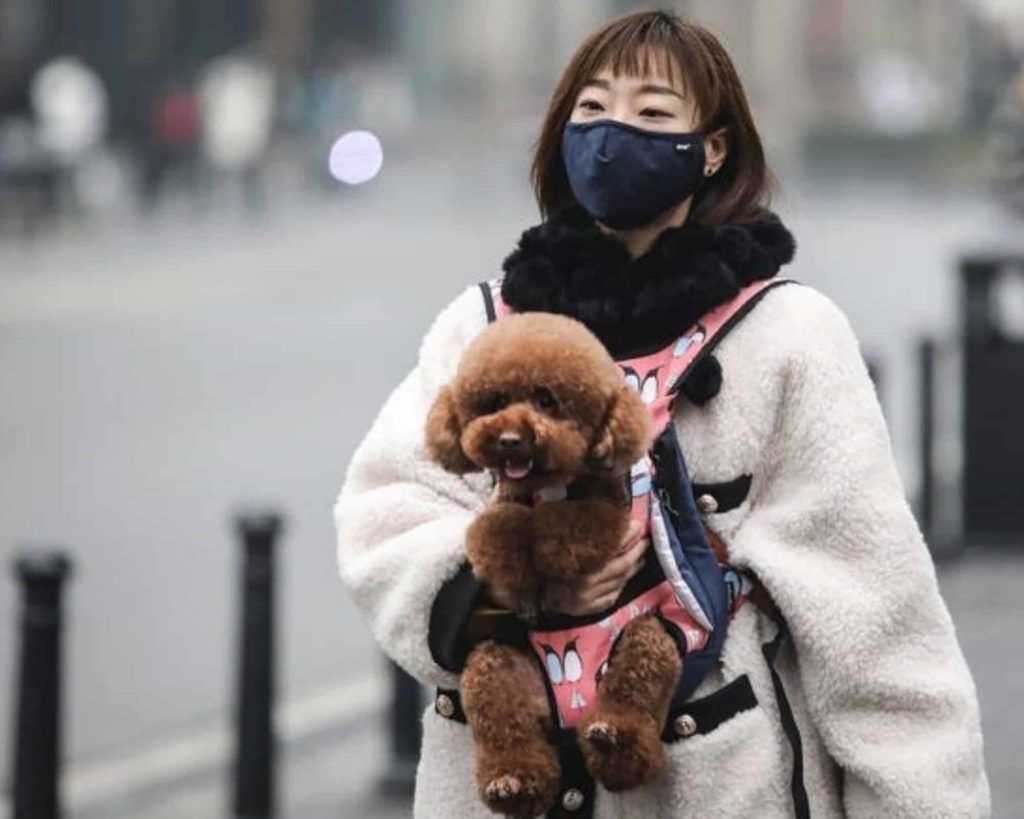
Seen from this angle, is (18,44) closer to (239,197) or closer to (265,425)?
(239,197)

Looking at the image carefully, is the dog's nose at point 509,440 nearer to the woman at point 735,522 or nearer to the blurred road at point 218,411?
the woman at point 735,522

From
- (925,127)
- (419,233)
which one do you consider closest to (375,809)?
(419,233)

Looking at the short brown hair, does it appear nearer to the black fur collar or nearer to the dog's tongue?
the black fur collar

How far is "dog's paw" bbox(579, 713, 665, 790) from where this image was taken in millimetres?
3199

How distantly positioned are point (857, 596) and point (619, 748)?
360 mm

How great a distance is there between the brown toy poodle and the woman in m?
0.09

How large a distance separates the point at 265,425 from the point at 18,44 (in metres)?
33.5

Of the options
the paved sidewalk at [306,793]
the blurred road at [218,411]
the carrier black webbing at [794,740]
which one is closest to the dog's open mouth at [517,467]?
the carrier black webbing at [794,740]

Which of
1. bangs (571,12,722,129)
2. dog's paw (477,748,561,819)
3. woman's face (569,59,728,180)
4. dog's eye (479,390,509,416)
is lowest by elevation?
dog's paw (477,748,561,819)

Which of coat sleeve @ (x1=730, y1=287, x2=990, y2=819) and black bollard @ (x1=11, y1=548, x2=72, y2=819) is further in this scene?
black bollard @ (x1=11, y1=548, x2=72, y2=819)

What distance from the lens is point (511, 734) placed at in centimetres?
324

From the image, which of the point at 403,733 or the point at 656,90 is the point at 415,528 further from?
the point at 403,733

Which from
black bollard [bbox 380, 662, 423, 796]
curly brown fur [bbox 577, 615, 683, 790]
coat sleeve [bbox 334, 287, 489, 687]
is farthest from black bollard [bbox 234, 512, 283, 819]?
curly brown fur [bbox 577, 615, 683, 790]

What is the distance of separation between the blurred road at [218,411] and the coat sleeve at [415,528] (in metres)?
0.62
